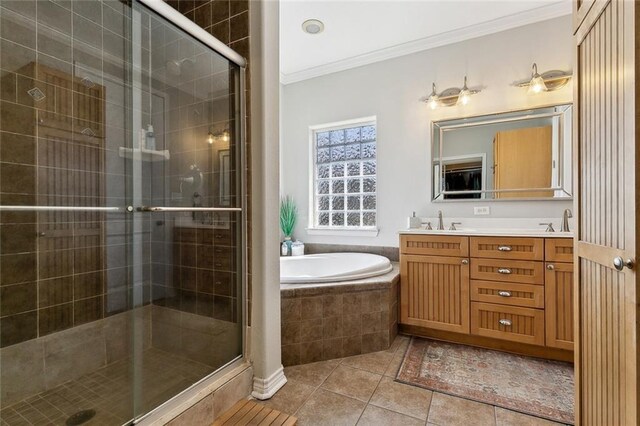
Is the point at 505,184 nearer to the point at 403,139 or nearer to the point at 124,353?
the point at 403,139

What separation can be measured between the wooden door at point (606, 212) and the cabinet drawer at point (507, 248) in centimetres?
95

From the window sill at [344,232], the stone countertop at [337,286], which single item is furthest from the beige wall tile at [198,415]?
the window sill at [344,232]

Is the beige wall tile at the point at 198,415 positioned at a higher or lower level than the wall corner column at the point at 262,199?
lower

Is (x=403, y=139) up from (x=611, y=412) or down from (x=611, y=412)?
up

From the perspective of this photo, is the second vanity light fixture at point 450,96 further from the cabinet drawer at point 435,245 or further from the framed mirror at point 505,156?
the cabinet drawer at point 435,245

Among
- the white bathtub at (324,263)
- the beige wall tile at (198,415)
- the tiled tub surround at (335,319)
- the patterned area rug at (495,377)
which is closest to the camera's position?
the beige wall tile at (198,415)

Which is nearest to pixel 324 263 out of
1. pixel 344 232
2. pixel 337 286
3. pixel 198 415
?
pixel 344 232

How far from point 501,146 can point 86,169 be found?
323 centimetres

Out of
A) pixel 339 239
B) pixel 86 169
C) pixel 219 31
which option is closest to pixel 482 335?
pixel 339 239

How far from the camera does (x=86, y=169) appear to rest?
178 cm

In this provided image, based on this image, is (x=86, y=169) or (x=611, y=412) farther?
(x=86, y=169)

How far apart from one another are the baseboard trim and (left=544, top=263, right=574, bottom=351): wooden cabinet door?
1872mm

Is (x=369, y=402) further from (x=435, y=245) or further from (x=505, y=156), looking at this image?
(x=505, y=156)

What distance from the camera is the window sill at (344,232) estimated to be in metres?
3.21
